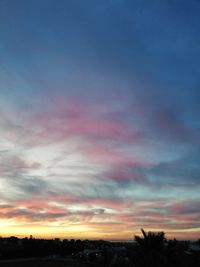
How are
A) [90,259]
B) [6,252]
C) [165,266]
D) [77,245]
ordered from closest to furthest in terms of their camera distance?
[165,266], [90,259], [6,252], [77,245]

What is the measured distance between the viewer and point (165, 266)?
32594mm

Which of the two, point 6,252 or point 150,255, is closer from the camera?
point 150,255

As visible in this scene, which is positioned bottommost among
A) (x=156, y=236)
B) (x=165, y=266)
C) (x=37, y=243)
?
(x=165, y=266)

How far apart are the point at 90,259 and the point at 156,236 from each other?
224 feet

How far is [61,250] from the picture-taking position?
147750mm

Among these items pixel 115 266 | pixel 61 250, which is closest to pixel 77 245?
pixel 61 250

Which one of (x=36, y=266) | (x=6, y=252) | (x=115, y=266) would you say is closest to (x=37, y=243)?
(x=6, y=252)

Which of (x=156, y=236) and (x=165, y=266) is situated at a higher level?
(x=156, y=236)

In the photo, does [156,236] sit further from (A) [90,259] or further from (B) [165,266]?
(A) [90,259]

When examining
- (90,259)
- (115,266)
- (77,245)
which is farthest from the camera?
(77,245)

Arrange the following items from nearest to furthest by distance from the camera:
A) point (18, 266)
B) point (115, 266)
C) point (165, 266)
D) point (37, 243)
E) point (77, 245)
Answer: point (165, 266)
point (115, 266)
point (18, 266)
point (37, 243)
point (77, 245)

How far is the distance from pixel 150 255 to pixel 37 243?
4255 inches

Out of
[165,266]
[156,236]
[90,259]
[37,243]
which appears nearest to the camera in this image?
[165,266]

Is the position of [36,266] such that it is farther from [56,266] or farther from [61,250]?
[61,250]
